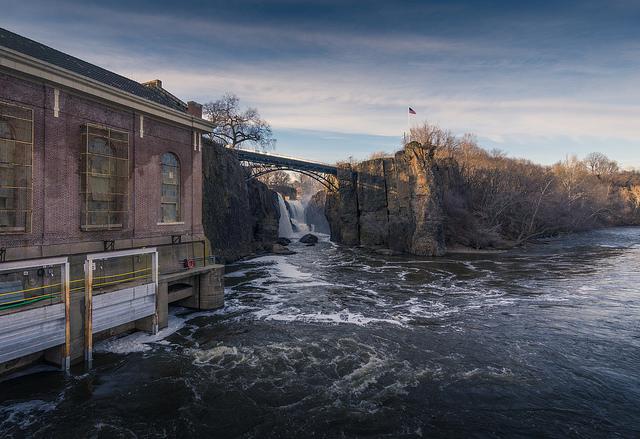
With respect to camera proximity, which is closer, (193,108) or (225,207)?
(193,108)

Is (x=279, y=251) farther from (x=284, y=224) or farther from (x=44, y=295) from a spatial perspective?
(x=44, y=295)

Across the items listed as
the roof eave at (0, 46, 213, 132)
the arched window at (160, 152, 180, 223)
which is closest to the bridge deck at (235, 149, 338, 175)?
the arched window at (160, 152, 180, 223)

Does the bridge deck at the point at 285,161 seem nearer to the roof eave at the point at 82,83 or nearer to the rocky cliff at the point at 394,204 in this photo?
the rocky cliff at the point at 394,204

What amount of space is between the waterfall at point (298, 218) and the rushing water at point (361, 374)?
4217 cm

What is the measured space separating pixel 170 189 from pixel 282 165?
37525 millimetres

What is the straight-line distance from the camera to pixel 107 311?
1111cm

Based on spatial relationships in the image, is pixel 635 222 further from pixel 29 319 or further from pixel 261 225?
pixel 29 319

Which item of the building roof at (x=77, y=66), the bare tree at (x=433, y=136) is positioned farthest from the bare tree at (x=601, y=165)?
the building roof at (x=77, y=66)

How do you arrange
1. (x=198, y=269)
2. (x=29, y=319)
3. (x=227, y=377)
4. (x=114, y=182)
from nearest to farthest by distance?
1. (x=29, y=319)
2. (x=227, y=377)
3. (x=114, y=182)
4. (x=198, y=269)

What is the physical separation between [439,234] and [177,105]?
95.3ft

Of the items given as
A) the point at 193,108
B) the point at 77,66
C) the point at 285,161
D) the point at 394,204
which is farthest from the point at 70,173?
the point at 285,161

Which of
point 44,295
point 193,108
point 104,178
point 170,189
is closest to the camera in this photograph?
point 44,295

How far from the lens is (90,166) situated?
12281 mm

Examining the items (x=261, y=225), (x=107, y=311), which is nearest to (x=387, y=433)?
(x=107, y=311)
